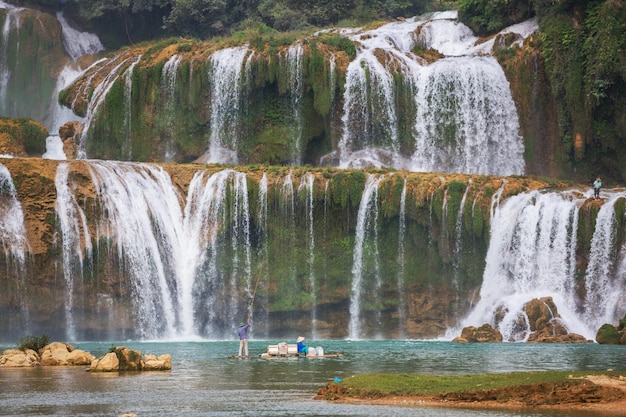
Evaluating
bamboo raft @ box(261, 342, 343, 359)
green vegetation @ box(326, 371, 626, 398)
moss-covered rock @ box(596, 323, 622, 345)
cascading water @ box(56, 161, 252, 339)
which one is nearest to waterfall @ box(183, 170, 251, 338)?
cascading water @ box(56, 161, 252, 339)

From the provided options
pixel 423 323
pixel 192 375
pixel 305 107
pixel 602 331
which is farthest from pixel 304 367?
pixel 305 107

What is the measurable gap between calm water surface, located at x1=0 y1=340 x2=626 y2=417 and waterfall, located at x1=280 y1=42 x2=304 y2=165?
61.1 feet

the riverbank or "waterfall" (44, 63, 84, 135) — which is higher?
"waterfall" (44, 63, 84, 135)

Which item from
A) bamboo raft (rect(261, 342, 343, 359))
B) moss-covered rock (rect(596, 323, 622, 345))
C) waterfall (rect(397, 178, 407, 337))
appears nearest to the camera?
bamboo raft (rect(261, 342, 343, 359))

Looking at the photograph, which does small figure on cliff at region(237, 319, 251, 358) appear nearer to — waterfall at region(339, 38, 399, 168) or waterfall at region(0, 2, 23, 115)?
waterfall at region(339, 38, 399, 168)

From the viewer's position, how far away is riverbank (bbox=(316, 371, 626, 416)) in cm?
2828

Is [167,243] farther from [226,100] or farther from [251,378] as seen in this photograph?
[251,378]

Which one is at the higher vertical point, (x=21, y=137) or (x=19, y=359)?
(x=21, y=137)

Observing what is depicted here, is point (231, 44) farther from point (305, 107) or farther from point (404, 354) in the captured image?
point (404, 354)

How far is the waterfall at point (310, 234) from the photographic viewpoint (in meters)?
58.8

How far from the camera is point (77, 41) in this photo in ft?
281

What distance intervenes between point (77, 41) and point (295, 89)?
2461 centimetres

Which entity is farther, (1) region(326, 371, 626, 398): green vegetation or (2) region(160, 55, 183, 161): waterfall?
(2) region(160, 55, 183, 161): waterfall

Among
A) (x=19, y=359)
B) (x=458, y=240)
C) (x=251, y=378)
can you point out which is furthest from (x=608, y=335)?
(x=19, y=359)
